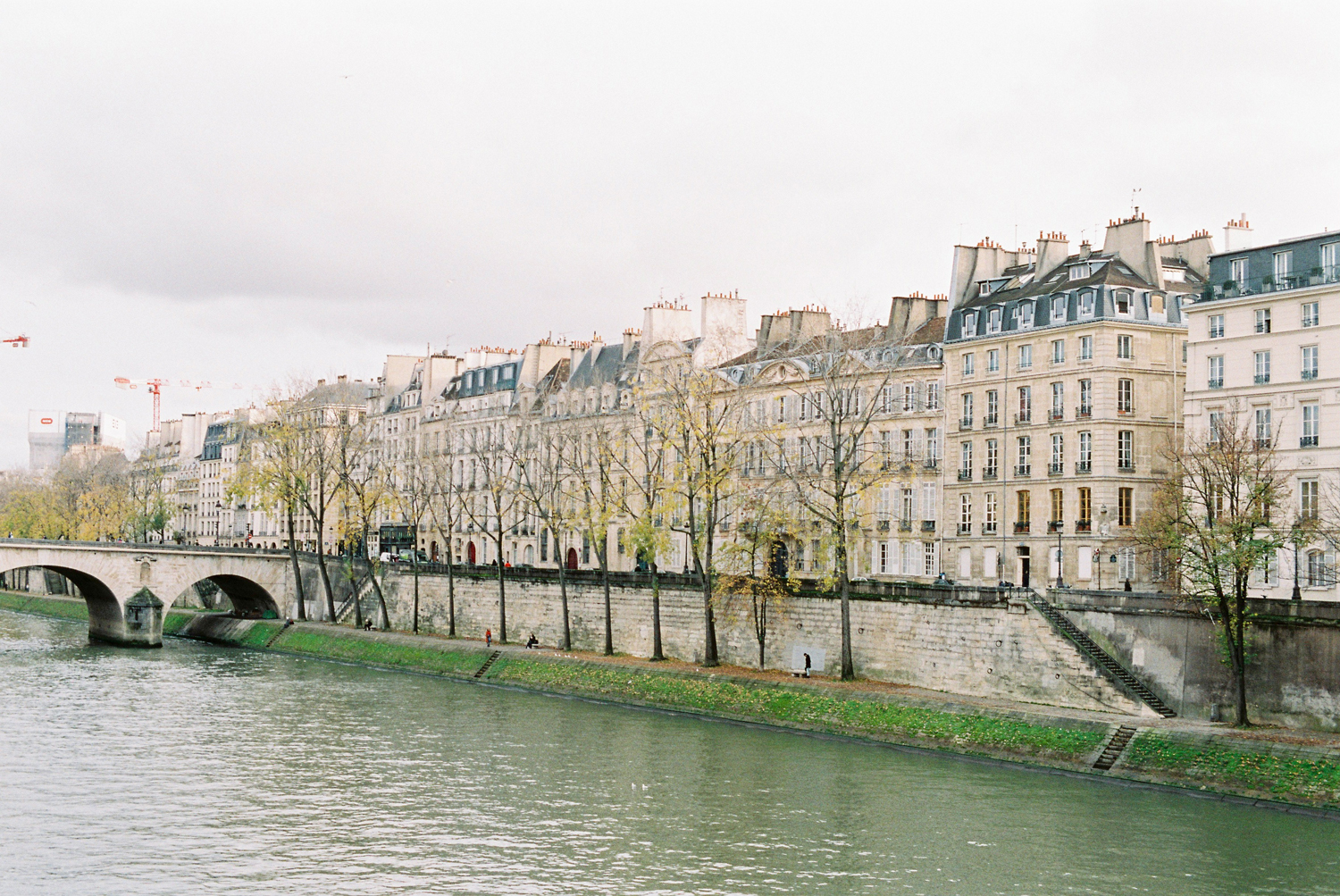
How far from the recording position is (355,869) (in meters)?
30.0

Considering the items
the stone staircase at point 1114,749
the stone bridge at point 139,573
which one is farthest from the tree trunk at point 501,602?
the stone staircase at point 1114,749

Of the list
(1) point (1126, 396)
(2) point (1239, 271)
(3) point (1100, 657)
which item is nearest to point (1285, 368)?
(2) point (1239, 271)

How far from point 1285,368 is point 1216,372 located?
9.35ft

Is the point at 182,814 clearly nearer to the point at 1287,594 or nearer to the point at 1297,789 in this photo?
the point at 1297,789

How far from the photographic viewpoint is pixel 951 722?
147ft

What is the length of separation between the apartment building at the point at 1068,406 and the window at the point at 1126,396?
34 millimetres

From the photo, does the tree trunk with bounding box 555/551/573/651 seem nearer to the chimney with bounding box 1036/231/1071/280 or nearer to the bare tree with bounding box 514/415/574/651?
the bare tree with bounding box 514/415/574/651

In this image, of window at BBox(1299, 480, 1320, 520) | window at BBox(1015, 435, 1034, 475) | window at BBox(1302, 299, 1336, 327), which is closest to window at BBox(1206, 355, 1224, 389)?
window at BBox(1302, 299, 1336, 327)

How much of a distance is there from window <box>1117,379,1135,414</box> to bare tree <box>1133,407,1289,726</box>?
859 centimetres

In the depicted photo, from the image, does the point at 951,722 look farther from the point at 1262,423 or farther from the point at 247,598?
the point at 247,598

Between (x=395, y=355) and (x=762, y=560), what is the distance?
70.2 m

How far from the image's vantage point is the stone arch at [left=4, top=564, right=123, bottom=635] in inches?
3137

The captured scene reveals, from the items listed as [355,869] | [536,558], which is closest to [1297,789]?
[355,869]

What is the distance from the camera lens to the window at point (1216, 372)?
54188 millimetres
